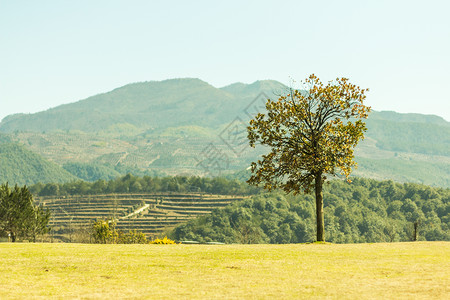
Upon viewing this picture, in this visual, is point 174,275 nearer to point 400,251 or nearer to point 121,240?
point 400,251

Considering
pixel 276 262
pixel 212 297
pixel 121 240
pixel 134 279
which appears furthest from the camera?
pixel 121 240

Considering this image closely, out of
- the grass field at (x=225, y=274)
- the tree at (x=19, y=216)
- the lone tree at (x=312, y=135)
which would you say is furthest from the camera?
the tree at (x=19, y=216)

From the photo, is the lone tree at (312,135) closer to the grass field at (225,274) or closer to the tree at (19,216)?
the grass field at (225,274)

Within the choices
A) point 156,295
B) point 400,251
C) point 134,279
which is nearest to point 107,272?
point 134,279

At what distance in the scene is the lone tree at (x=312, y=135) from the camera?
44.8 meters

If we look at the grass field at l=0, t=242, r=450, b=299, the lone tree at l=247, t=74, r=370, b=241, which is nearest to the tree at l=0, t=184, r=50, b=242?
the lone tree at l=247, t=74, r=370, b=241

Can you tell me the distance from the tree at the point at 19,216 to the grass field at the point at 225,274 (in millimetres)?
63752

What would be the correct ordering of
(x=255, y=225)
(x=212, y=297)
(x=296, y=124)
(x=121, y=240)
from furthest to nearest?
1. (x=255, y=225)
2. (x=121, y=240)
3. (x=296, y=124)
4. (x=212, y=297)

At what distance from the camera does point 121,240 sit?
302ft

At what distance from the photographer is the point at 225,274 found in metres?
24.4

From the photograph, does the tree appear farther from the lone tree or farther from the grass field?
the grass field

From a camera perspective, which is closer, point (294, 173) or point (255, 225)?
point (294, 173)

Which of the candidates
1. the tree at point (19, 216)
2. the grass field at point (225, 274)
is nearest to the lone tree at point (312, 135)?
the grass field at point (225, 274)

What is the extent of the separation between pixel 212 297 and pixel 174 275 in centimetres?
492
